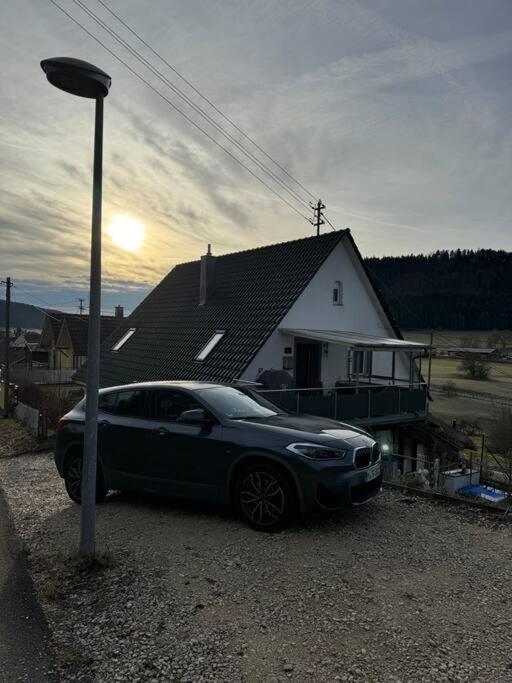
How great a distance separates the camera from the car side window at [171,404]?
242 inches

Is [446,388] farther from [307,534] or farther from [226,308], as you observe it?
[307,534]

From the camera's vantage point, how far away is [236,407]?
243 inches

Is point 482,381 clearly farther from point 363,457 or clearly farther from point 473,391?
point 363,457

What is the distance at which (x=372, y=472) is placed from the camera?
18.4ft

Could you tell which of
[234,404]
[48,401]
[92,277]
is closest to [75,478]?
[234,404]

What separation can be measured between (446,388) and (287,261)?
41.2 meters

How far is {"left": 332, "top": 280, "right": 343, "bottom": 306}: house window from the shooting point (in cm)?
1719

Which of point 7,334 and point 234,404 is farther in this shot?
point 7,334

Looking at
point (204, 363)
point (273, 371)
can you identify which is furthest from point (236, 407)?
point (204, 363)

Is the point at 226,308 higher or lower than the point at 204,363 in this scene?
higher

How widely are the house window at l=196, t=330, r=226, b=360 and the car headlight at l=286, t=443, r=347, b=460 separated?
10.2 meters

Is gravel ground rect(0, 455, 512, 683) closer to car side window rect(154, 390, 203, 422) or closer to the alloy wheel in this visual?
the alloy wheel

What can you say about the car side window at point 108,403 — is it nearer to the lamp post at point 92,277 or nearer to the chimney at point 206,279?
the lamp post at point 92,277

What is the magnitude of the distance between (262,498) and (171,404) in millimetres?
1738
